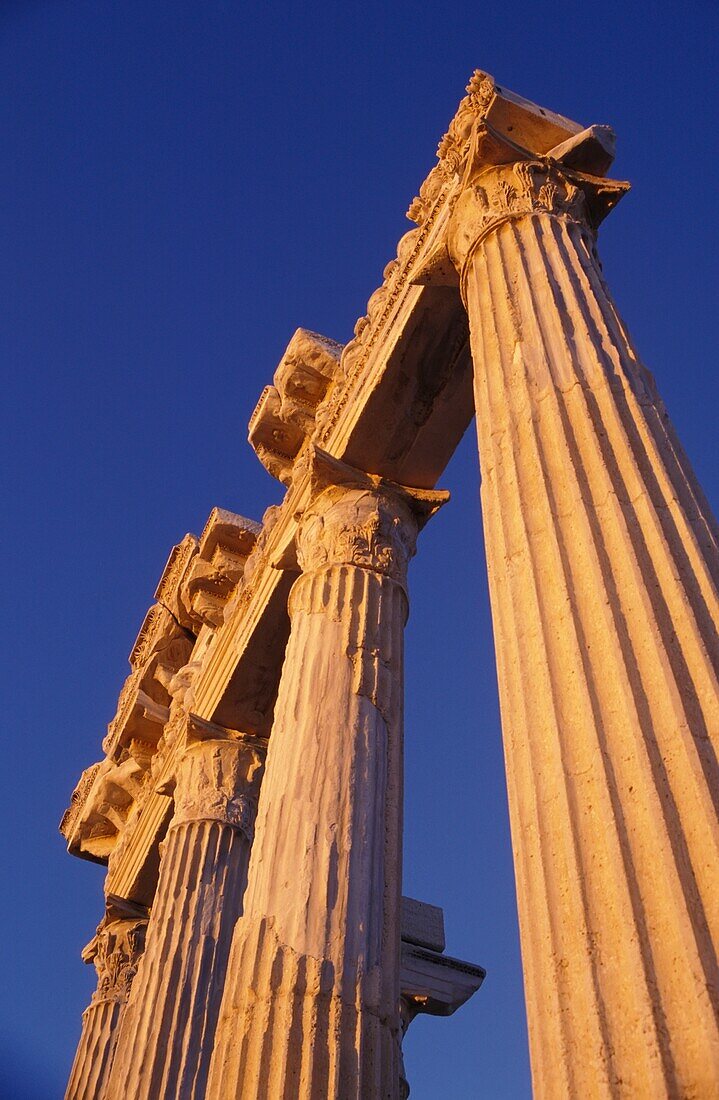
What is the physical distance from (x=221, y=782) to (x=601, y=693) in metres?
10.1

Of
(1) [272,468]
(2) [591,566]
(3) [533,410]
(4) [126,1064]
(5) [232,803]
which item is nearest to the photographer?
(2) [591,566]

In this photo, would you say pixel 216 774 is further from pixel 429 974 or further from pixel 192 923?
pixel 429 974

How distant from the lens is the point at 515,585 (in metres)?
6.37

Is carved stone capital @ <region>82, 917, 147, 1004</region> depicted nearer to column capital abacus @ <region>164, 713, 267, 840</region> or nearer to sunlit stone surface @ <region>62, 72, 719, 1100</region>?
sunlit stone surface @ <region>62, 72, 719, 1100</region>

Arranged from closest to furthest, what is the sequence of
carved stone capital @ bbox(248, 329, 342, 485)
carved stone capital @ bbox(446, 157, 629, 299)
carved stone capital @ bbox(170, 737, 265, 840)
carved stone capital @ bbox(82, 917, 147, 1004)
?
carved stone capital @ bbox(446, 157, 629, 299), carved stone capital @ bbox(170, 737, 265, 840), carved stone capital @ bbox(248, 329, 342, 485), carved stone capital @ bbox(82, 917, 147, 1004)

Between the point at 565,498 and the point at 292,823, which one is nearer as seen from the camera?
the point at 565,498

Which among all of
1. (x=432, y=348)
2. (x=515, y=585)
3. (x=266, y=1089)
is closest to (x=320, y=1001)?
(x=266, y=1089)

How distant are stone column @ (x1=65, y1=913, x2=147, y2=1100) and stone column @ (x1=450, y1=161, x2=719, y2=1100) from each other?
42.4 ft

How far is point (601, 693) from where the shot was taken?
5273 millimetres

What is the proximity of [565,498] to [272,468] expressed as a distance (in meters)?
9.54

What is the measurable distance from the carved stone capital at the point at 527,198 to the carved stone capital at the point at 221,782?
7989 millimetres

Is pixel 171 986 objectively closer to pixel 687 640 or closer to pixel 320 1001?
pixel 320 1001

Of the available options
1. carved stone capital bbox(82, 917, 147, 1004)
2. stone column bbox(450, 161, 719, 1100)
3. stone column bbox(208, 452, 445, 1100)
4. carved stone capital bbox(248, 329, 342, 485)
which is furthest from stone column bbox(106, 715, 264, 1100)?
stone column bbox(450, 161, 719, 1100)

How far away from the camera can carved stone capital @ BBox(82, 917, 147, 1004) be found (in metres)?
17.1
